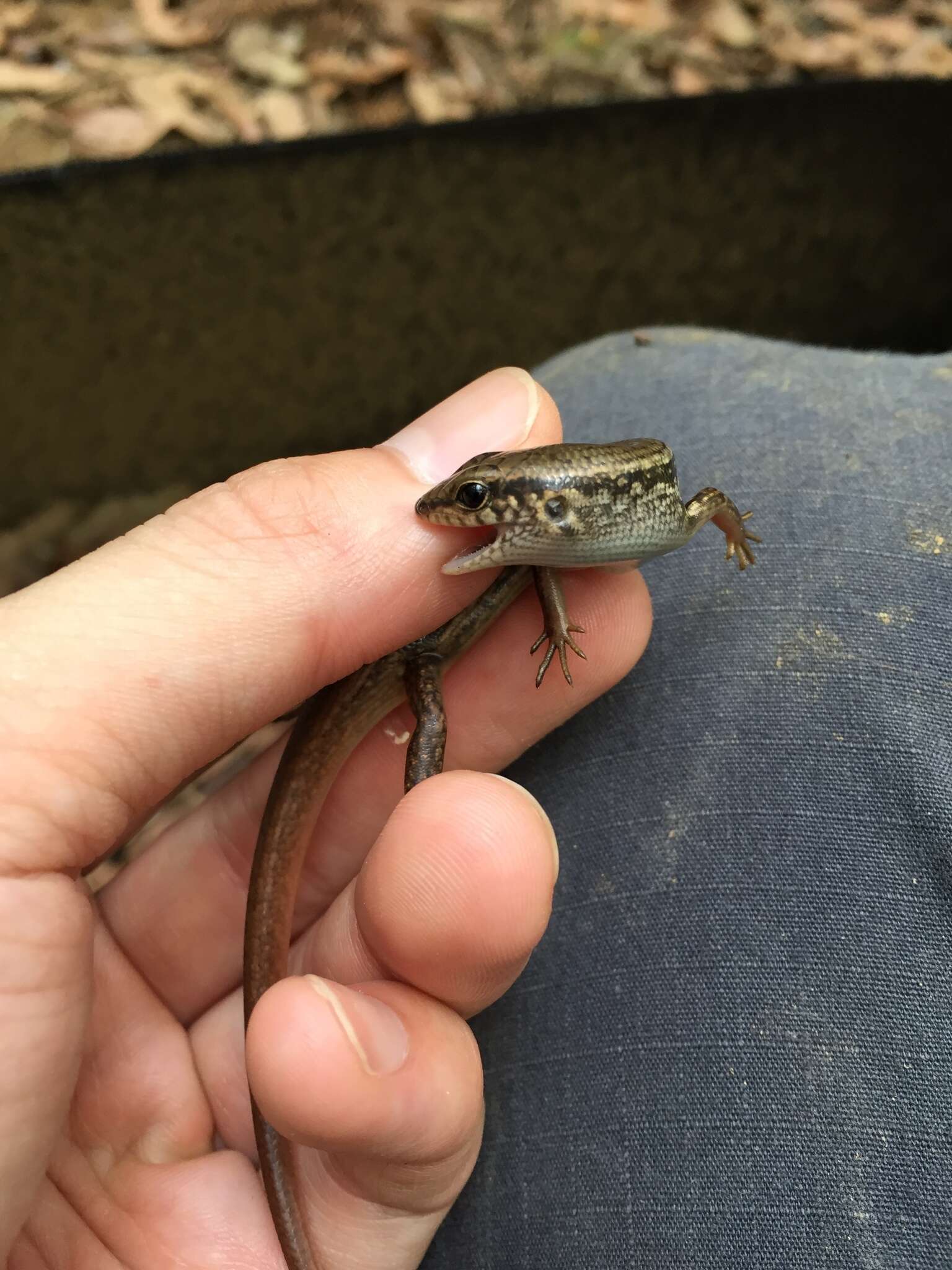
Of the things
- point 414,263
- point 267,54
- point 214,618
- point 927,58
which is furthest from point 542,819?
point 927,58

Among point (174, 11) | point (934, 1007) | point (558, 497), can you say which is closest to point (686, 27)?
point (174, 11)

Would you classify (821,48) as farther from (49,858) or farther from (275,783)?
(49,858)

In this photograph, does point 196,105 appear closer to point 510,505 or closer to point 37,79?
point 37,79

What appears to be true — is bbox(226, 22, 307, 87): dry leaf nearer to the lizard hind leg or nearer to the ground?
the ground

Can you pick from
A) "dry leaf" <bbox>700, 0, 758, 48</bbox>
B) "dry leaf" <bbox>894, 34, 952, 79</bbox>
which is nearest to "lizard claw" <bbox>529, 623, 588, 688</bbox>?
"dry leaf" <bbox>700, 0, 758, 48</bbox>

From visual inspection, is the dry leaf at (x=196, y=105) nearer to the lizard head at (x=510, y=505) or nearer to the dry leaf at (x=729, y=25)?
the dry leaf at (x=729, y=25)

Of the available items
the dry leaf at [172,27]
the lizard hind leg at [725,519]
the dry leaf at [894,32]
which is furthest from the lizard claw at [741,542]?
the dry leaf at [894,32]
